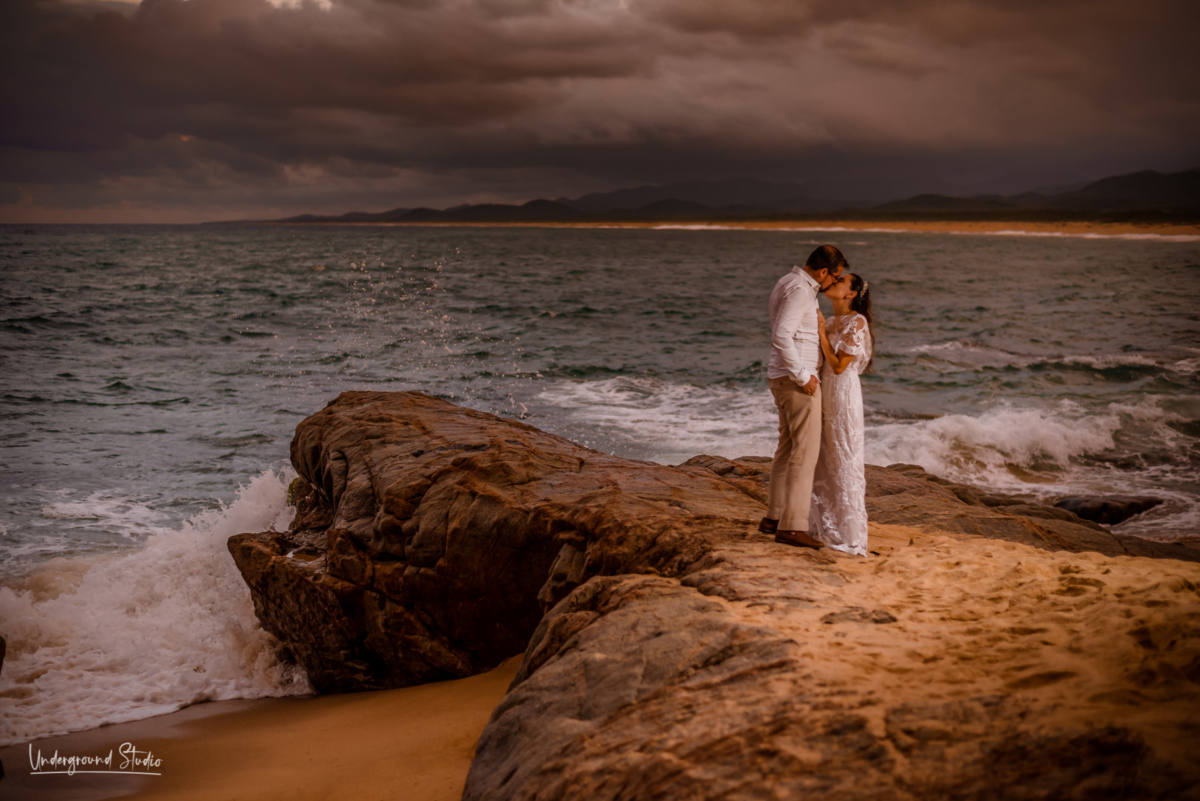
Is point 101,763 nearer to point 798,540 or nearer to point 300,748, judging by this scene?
point 300,748

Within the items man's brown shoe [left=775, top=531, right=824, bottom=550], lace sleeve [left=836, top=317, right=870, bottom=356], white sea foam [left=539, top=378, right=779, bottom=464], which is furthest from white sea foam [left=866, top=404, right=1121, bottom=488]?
man's brown shoe [left=775, top=531, right=824, bottom=550]

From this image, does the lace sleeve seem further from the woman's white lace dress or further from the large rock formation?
the large rock formation

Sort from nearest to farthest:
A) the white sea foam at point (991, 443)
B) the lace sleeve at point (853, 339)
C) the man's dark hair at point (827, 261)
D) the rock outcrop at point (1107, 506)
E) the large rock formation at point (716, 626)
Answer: the large rock formation at point (716, 626)
the man's dark hair at point (827, 261)
the lace sleeve at point (853, 339)
the rock outcrop at point (1107, 506)
the white sea foam at point (991, 443)

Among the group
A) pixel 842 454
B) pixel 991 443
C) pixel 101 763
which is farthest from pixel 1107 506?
pixel 101 763

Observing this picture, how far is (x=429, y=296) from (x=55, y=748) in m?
31.3

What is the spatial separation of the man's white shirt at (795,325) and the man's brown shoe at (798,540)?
3.51 ft

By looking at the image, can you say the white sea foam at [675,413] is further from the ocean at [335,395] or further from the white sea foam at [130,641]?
the white sea foam at [130,641]

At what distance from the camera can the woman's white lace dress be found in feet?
17.9

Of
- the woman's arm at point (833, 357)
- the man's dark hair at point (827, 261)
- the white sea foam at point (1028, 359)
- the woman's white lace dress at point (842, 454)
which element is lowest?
the white sea foam at point (1028, 359)

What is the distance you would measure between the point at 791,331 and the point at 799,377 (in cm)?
33

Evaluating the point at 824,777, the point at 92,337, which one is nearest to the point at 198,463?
the point at 824,777

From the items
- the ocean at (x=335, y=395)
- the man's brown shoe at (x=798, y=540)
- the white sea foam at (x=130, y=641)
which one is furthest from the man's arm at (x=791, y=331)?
the ocean at (x=335, y=395)

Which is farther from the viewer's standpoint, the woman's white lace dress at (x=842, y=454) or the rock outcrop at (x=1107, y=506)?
the rock outcrop at (x=1107, y=506)

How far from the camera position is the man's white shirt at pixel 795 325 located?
203 inches
